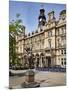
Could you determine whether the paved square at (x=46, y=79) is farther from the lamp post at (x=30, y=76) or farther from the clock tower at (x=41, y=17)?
the clock tower at (x=41, y=17)

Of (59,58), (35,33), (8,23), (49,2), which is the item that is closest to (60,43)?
(59,58)

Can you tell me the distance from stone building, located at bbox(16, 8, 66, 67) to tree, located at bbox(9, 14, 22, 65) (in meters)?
0.04

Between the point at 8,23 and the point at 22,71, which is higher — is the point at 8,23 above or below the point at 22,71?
above

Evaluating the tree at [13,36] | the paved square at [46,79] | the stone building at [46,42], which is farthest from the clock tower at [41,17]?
the paved square at [46,79]

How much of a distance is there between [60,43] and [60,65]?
22cm

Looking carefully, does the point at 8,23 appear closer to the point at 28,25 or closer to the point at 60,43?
the point at 28,25

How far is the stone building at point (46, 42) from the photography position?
1.87 metres

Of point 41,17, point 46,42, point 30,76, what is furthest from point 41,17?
point 30,76

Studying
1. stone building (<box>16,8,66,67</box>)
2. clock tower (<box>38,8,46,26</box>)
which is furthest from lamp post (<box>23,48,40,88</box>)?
clock tower (<box>38,8,46,26</box>)

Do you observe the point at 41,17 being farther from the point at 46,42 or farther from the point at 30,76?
the point at 30,76

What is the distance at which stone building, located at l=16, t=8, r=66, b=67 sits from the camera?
1873mm

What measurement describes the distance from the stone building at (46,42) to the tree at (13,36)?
39mm

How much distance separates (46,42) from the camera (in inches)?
76.3

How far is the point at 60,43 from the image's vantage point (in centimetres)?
197
